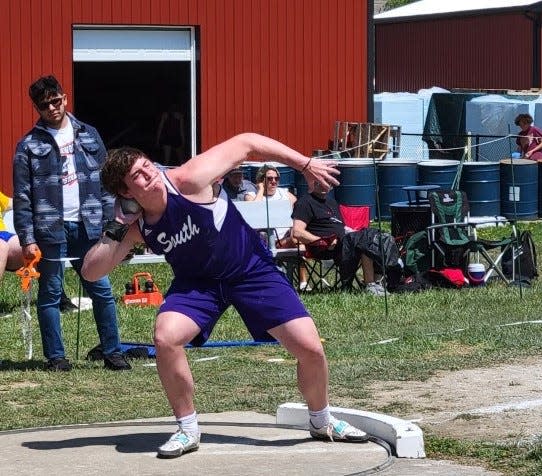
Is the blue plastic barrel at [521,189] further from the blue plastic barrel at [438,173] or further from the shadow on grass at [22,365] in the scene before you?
the shadow on grass at [22,365]

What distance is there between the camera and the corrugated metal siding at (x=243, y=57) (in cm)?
1853

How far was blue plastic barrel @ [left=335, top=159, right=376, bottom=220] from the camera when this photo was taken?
20.4 metres

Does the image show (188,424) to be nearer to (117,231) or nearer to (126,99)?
(117,231)

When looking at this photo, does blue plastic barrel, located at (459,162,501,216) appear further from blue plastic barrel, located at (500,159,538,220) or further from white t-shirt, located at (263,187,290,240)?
white t-shirt, located at (263,187,290,240)

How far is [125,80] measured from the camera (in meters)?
27.7

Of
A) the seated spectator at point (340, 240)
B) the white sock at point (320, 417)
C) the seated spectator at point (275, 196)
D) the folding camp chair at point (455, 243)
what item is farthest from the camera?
the seated spectator at point (275, 196)

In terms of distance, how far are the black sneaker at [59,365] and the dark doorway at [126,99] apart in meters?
16.9

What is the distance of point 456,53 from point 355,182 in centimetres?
1970

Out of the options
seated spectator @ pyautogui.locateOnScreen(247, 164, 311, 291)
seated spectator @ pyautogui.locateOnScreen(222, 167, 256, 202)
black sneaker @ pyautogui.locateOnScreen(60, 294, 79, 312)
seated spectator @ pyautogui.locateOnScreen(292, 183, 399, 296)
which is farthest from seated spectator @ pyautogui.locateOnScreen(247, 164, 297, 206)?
black sneaker @ pyautogui.locateOnScreen(60, 294, 79, 312)

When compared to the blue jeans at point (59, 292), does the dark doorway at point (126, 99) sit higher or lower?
higher

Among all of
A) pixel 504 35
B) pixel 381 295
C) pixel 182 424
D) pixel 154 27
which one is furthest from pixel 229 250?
pixel 504 35

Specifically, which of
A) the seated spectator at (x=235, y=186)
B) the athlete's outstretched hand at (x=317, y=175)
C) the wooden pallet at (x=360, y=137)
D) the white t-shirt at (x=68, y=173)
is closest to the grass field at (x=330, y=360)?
the white t-shirt at (x=68, y=173)

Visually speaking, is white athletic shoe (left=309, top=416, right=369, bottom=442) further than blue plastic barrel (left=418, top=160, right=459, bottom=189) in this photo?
No

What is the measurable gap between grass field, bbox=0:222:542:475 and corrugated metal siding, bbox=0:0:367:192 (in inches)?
238
